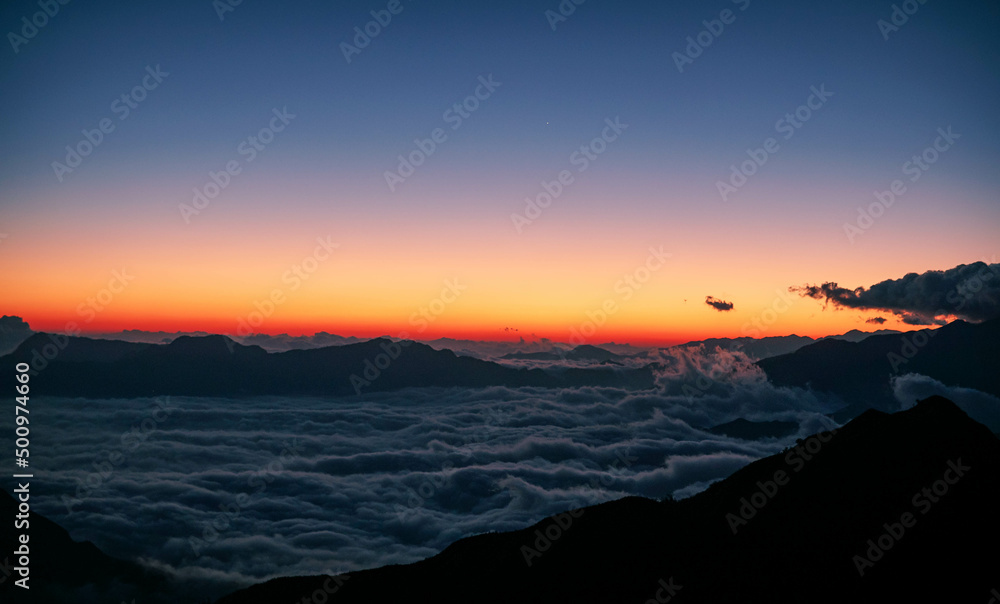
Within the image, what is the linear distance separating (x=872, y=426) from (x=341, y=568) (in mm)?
181750

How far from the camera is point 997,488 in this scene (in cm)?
4209

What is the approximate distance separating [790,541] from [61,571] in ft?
707

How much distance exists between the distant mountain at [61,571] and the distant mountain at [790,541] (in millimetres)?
147572

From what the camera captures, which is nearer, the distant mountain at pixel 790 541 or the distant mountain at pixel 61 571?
the distant mountain at pixel 790 541

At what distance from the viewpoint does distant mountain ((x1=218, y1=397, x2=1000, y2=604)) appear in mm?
38125

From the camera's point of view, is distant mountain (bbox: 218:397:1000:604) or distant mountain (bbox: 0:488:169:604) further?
distant mountain (bbox: 0:488:169:604)

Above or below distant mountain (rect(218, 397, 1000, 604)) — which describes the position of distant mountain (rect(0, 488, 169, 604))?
below

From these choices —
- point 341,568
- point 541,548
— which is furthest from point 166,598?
point 541,548

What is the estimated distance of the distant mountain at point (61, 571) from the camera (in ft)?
501

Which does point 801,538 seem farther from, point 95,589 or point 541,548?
point 95,589

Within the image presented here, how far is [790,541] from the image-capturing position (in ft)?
142

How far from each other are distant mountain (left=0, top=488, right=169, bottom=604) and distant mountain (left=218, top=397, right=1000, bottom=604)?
14757cm

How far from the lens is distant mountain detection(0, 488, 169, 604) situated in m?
153

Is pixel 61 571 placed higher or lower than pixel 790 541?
lower
